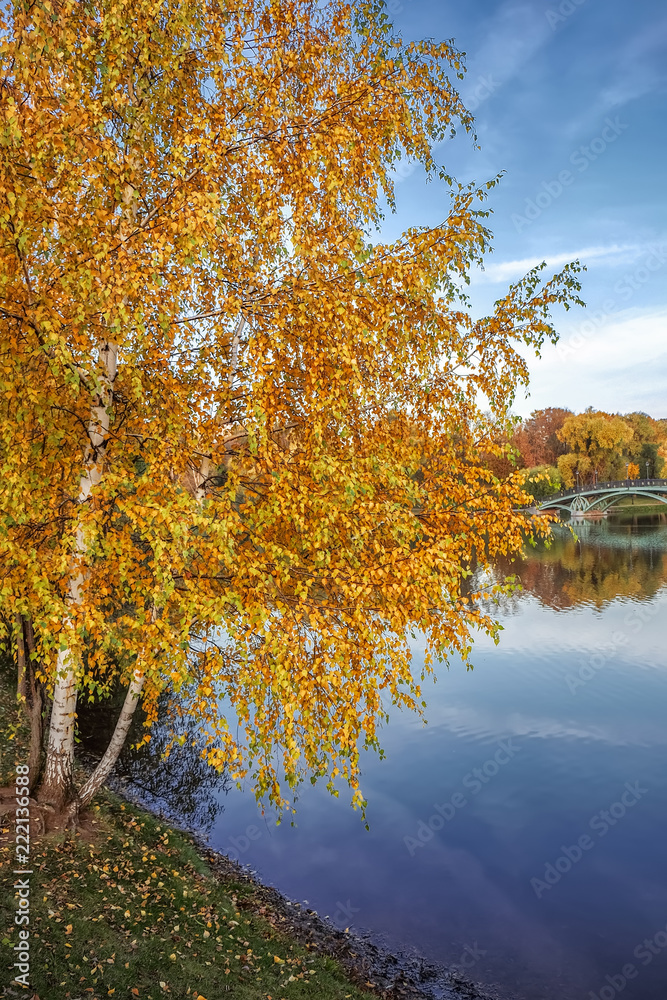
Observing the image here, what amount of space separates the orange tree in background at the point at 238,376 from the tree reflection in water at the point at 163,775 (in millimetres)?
6079

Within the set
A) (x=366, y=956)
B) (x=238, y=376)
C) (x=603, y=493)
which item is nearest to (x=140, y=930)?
(x=366, y=956)

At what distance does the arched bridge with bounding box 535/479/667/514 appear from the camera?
274 ft

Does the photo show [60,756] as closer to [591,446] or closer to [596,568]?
[596,568]

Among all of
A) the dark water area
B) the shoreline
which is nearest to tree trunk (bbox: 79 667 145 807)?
the shoreline

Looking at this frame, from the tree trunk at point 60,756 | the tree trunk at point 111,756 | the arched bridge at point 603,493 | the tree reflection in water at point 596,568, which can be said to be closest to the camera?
the tree trunk at point 60,756

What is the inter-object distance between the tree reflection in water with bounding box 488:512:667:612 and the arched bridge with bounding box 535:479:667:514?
498 centimetres

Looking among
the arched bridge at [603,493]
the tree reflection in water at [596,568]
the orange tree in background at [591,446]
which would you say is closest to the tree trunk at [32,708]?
the tree reflection in water at [596,568]

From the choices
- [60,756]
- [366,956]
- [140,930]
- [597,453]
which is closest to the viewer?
[140,930]

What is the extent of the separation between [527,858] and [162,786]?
9.63 m

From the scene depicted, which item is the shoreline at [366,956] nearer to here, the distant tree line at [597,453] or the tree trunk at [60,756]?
the tree trunk at [60,756]

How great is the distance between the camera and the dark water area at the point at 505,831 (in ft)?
39.1

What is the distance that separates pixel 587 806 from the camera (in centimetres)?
1697

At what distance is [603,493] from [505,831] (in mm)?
85493

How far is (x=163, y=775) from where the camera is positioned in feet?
58.4
